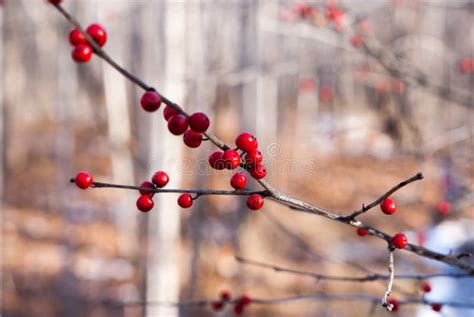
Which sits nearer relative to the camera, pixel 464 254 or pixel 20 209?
pixel 464 254

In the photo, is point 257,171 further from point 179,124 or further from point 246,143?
point 179,124

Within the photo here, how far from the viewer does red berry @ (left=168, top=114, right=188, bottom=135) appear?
673mm

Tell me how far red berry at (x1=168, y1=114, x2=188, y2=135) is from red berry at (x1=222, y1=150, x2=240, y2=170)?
8 centimetres

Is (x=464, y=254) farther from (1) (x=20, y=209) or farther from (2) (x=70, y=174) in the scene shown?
(1) (x=20, y=209)

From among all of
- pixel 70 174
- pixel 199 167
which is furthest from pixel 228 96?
pixel 199 167

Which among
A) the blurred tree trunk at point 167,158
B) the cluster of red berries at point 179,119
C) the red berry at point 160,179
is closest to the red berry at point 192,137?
the cluster of red berries at point 179,119

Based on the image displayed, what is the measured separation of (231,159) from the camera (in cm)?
70

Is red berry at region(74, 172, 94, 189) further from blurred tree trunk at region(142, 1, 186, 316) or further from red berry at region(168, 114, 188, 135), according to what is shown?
blurred tree trunk at region(142, 1, 186, 316)

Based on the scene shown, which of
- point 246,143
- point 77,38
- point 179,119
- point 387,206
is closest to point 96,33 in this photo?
point 77,38

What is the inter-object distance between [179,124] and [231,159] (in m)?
0.10

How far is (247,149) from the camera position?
0.73 m

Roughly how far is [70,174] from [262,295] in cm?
360

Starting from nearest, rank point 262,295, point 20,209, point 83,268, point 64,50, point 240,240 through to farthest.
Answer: point 240,240, point 262,295, point 83,268, point 64,50, point 20,209

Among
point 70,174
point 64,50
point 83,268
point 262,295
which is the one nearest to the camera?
point 262,295
